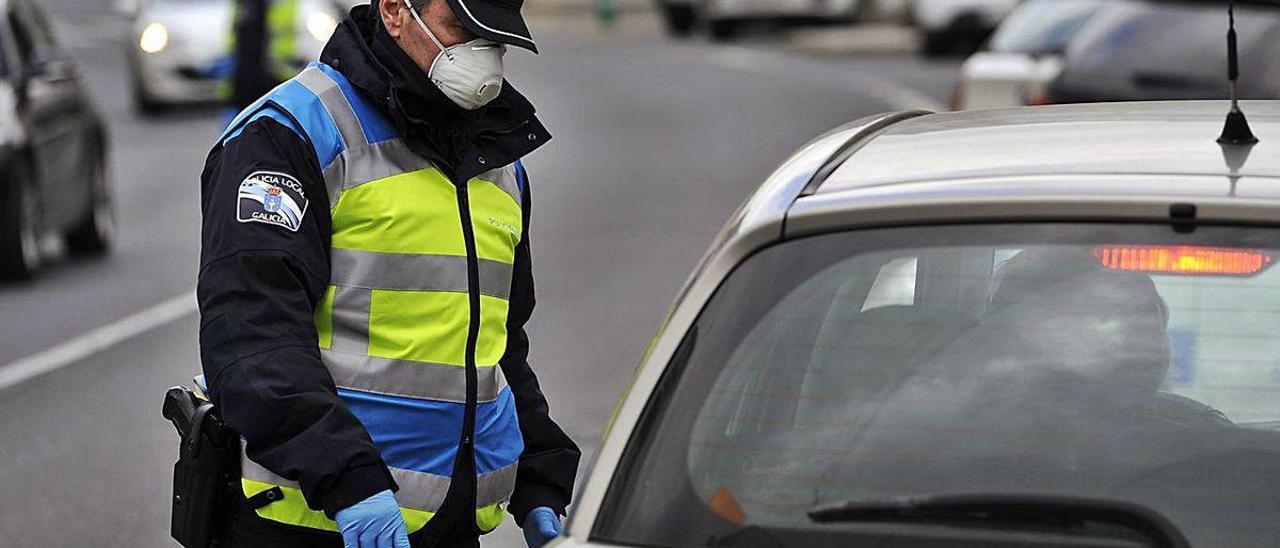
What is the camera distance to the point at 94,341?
10.7m

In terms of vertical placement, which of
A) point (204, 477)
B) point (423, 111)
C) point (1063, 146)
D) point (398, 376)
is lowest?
point (204, 477)

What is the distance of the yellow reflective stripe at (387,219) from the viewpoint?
3514 mm

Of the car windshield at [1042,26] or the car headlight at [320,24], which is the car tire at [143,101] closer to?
the car headlight at [320,24]

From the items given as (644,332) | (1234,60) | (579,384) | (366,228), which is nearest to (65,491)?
(579,384)

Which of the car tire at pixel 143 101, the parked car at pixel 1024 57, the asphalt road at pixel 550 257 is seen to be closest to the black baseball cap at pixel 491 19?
the asphalt road at pixel 550 257

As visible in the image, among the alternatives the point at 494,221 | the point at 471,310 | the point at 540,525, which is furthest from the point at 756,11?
the point at 471,310

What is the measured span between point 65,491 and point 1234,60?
200 inches

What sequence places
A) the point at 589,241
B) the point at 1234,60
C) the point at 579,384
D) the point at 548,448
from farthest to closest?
1. the point at 589,241
2. the point at 579,384
3. the point at 548,448
4. the point at 1234,60

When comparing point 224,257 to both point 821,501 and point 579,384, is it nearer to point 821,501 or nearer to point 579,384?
point 821,501

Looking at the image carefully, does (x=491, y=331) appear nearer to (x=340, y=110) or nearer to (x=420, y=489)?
(x=420, y=489)

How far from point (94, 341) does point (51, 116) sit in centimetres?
272

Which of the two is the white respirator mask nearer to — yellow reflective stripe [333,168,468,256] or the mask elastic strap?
the mask elastic strap

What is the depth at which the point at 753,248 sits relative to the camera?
283 centimetres

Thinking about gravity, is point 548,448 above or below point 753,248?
below
